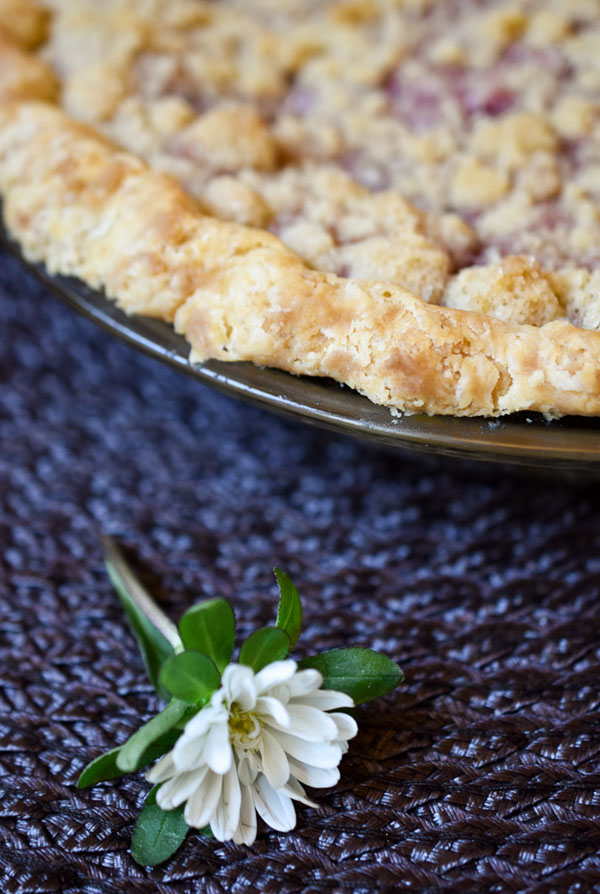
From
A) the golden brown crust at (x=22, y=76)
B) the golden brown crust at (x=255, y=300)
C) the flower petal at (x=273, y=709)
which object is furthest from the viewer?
the golden brown crust at (x=22, y=76)

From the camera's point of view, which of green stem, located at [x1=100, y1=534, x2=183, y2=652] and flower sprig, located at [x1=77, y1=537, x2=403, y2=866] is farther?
green stem, located at [x1=100, y1=534, x2=183, y2=652]

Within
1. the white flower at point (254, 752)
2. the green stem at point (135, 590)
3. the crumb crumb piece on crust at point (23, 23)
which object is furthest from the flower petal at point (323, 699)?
the crumb crumb piece on crust at point (23, 23)

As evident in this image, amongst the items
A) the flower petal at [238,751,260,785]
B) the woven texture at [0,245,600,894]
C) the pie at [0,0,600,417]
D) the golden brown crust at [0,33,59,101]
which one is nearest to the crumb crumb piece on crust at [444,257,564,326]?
the pie at [0,0,600,417]

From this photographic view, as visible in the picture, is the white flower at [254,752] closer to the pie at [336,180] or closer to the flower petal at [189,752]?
the flower petal at [189,752]

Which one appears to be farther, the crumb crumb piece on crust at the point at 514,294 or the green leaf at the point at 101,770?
the crumb crumb piece on crust at the point at 514,294

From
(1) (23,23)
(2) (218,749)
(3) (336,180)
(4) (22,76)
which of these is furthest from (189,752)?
(1) (23,23)

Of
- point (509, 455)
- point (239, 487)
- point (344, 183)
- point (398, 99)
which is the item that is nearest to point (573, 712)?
point (509, 455)

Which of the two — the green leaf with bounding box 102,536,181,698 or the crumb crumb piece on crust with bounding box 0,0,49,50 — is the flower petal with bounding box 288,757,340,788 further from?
the crumb crumb piece on crust with bounding box 0,0,49,50

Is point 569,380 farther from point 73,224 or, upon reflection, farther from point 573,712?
point 73,224

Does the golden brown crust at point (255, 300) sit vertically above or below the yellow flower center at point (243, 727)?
above
